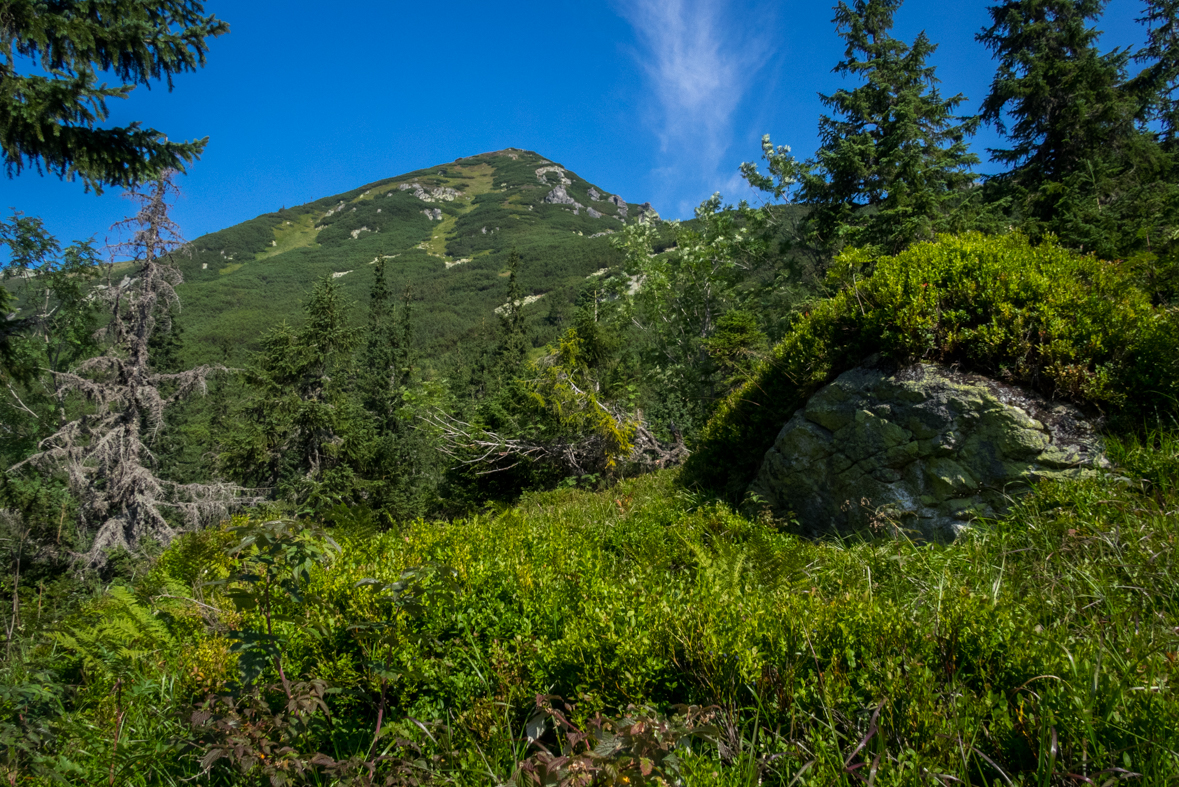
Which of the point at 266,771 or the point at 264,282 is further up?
the point at 264,282

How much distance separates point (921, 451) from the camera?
171 inches

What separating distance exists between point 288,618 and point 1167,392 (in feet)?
20.2

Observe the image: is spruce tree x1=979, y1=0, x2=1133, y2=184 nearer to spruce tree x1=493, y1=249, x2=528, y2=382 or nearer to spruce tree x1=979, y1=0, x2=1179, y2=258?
spruce tree x1=979, y1=0, x2=1179, y2=258

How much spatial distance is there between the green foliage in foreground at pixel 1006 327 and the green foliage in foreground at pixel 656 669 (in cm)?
66

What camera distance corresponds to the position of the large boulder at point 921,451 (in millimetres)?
3912

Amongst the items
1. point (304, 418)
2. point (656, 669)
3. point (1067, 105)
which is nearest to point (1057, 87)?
point (1067, 105)

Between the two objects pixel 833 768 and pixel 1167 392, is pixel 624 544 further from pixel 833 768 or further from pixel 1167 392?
pixel 1167 392

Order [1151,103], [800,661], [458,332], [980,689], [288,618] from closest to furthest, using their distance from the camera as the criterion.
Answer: [980,689], [800,661], [288,618], [1151,103], [458,332]

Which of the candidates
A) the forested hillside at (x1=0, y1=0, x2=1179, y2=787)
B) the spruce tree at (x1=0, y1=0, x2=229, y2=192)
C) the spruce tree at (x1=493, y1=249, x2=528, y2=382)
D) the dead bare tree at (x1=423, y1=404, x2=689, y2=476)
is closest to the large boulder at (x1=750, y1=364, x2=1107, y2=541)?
the forested hillside at (x1=0, y1=0, x2=1179, y2=787)

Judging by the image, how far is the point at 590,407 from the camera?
36.5 feet

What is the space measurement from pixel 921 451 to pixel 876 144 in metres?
11.8

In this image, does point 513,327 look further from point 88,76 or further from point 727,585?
point 727,585

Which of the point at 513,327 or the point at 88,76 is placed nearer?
the point at 88,76

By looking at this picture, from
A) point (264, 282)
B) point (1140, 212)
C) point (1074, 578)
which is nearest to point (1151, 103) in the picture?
point (1140, 212)
